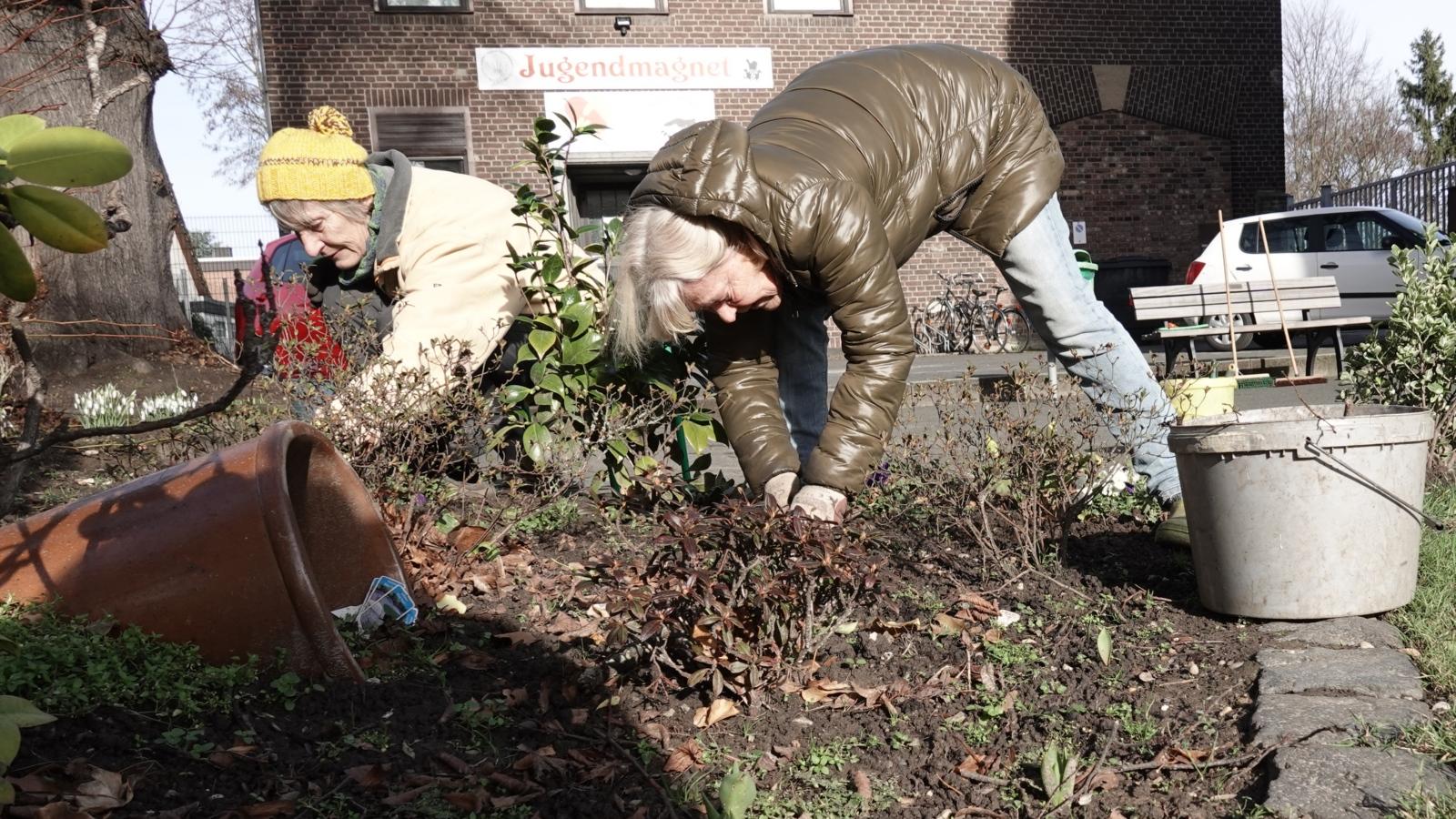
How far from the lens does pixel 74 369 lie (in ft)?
24.8

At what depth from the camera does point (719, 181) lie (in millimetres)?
2854

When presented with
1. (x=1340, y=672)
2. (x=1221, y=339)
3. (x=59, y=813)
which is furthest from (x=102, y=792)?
(x=1221, y=339)

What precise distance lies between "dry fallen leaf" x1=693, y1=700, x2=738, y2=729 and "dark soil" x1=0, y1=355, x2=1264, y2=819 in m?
0.02

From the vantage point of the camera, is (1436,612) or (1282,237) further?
(1282,237)

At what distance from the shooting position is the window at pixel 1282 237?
14750mm

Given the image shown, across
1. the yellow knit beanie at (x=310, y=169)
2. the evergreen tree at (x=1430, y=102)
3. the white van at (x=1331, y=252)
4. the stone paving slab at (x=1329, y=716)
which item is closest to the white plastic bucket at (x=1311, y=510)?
the stone paving slab at (x=1329, y=716)

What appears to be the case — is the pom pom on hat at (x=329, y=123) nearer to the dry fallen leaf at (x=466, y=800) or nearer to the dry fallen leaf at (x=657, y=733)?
the dry fallen leaf at (x=657, y=733)

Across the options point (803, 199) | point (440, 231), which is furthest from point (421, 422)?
point (803, 199)

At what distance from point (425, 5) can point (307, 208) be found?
1300 cm

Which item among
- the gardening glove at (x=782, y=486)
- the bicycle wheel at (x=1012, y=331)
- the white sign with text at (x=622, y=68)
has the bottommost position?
the bicycle wheel at (x=1012, y=331)

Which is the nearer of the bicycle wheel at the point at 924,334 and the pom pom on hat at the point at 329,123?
the pom pom on hat at the point at 329,123

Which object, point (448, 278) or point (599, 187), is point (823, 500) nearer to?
point (448, 278)

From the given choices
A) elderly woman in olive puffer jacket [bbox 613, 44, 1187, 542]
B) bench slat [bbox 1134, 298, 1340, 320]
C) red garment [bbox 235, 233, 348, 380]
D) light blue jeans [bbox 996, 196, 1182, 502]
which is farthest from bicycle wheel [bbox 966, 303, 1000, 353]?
red garment [bbox 235, 233, 348, 380]

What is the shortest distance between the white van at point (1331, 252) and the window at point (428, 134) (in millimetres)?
9440
